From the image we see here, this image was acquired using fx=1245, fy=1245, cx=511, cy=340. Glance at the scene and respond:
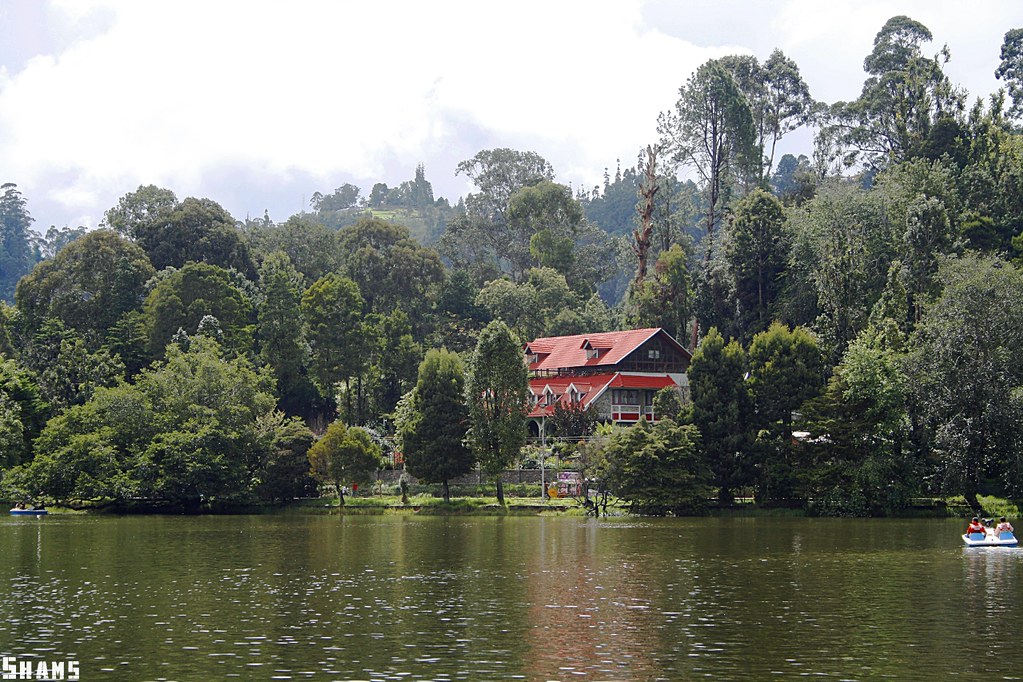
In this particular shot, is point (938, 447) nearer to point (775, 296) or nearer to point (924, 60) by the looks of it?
point (775, 296)

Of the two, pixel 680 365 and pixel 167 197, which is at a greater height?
pixel 167 197

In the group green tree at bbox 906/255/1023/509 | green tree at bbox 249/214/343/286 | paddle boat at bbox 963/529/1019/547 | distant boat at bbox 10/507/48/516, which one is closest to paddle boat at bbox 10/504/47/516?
distant boat at bbox 10/507/48/516

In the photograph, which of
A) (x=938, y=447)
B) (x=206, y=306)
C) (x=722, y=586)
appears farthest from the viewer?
(x=206, y=306)

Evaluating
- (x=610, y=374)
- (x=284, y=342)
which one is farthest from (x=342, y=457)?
(x=284, y=342)

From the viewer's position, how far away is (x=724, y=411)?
2980 inches

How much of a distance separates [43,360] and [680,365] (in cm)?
5362

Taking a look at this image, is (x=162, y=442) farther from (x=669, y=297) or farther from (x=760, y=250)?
(x=760, y=250)

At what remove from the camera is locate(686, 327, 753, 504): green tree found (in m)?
75.2

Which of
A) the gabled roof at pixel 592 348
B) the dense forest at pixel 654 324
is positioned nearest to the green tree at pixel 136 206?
the dense forest at pixel 654 324

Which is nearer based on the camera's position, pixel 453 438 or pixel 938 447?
pixel 938 447

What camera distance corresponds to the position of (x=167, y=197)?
13962 cm

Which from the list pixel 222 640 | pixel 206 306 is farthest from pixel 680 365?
pixel 222 640

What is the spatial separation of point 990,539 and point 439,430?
39265mm

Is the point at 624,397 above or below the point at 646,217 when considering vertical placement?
below
